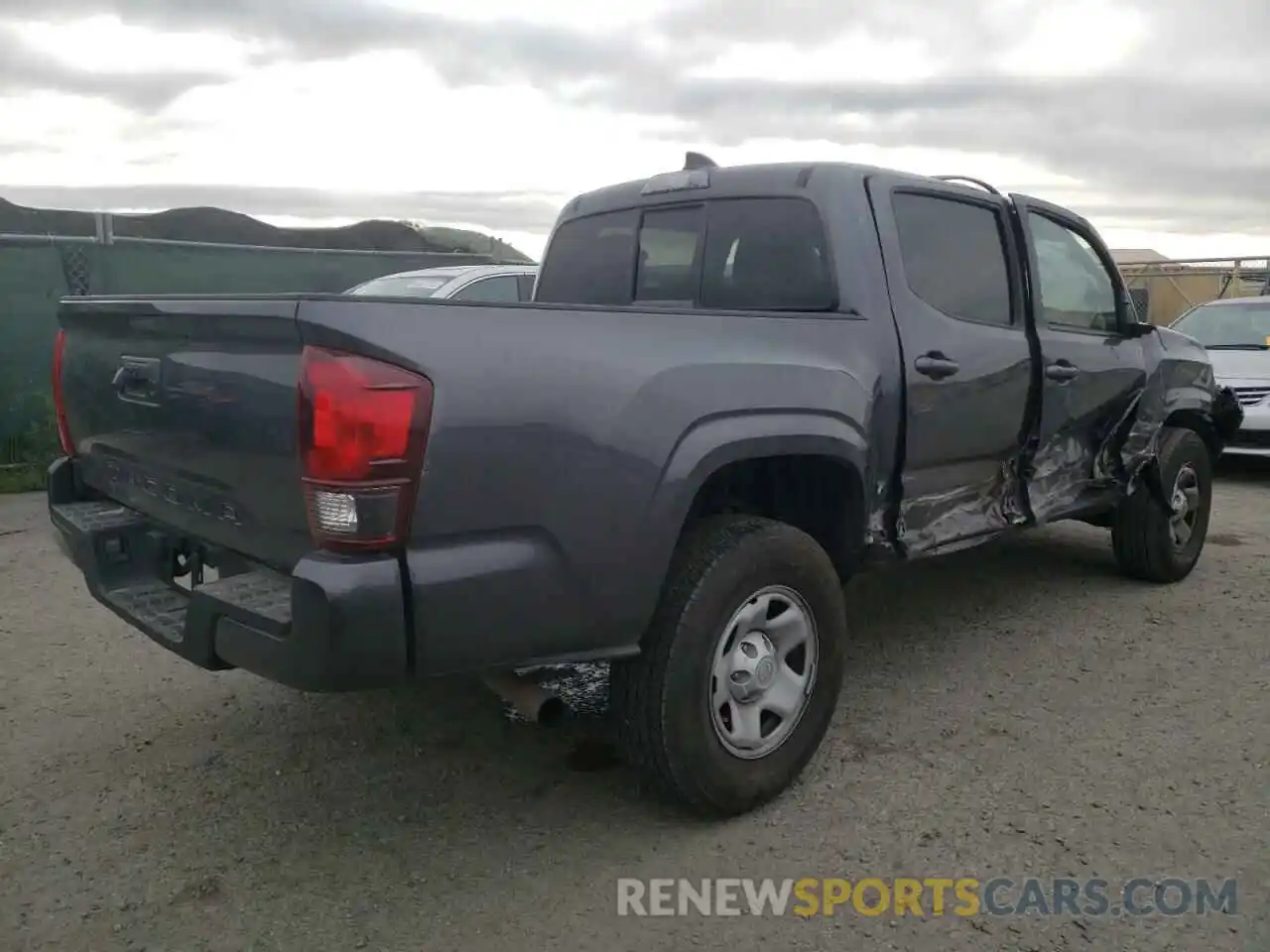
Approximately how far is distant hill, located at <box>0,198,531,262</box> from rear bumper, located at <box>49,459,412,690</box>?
1035 cm

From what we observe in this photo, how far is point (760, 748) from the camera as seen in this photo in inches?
125

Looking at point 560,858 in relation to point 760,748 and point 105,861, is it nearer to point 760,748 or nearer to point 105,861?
point 760,748

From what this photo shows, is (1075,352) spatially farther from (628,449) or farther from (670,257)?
(628,449)

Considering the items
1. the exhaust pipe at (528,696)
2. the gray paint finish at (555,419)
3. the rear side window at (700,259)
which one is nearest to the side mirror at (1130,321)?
the gray paint finish at (555,419)

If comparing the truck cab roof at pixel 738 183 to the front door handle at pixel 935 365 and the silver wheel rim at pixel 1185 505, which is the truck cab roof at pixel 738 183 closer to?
the front door handle at pixel 935 365

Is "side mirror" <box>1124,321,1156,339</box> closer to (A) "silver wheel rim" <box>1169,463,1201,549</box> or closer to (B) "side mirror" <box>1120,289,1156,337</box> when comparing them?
(B) "side mirror" <box>1120,289,1156,337</box>

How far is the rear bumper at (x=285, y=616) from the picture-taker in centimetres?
233

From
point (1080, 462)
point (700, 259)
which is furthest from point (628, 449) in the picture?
point (1080, 462)

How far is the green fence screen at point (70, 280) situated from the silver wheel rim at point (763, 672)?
6.04 meters

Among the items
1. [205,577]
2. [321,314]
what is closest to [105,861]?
[205,577]

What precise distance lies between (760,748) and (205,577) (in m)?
1.66

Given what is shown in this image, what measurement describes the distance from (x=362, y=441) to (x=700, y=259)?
206 centimetres

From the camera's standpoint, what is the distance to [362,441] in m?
2.33

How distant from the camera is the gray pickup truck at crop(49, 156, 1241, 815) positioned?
2.39 m
